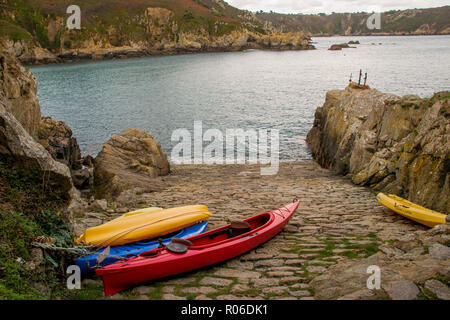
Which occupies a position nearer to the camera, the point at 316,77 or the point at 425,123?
the point at 425,123

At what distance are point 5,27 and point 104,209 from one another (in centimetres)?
11543

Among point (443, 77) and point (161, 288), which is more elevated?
point (443, 77)

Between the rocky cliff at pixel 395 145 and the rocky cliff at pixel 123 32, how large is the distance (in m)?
99.8

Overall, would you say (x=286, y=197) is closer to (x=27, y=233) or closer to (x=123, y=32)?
(x=27, y=233)

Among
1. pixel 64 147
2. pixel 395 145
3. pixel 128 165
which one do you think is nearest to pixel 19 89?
pixel 64 147

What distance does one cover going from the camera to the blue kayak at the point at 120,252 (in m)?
6.75

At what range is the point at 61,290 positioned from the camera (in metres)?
5.83

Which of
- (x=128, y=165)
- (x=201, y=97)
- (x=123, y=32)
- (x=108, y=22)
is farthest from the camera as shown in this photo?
(x=108, y=22)

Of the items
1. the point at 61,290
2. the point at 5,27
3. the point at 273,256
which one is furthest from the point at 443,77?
the point at 5,27

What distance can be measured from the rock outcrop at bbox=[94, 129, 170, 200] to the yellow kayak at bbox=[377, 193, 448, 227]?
27.6ft

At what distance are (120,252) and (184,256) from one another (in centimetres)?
156

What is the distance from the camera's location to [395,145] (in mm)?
13336

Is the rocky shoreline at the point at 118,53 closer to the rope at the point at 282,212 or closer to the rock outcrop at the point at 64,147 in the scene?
the rock outcrop at the point at 64,147
